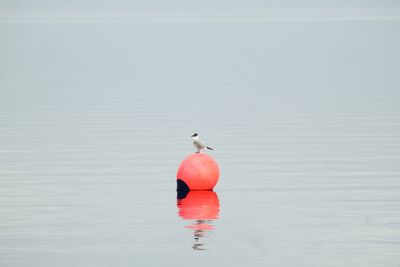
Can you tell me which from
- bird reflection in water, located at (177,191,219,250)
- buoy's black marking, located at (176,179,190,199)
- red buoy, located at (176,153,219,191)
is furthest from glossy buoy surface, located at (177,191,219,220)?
red buoy, located at (176,153,219,191)

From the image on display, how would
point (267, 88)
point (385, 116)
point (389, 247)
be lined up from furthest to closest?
point (267, 88) < point (385, 116) < point (389, 247)

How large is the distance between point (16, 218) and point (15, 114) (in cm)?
2956

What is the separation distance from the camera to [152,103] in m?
65.8

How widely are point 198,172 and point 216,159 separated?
23.8 ft

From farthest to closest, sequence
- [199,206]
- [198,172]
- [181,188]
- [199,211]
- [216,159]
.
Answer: [216,159], [181,188], [198,172], [199,206], [199,211]

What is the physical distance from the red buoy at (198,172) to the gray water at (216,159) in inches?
13.8

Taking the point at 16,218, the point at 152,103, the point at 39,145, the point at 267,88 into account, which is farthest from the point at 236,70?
the point at 16,218

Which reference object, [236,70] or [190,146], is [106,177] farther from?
[236,70]

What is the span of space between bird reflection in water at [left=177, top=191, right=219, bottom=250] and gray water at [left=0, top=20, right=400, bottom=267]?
0.36 ft

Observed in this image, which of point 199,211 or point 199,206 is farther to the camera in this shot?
point 199,206

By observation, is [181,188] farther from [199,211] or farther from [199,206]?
[199,211]

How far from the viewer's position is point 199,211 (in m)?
30.5

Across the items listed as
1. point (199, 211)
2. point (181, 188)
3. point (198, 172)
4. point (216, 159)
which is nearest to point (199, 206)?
point (199, 211)

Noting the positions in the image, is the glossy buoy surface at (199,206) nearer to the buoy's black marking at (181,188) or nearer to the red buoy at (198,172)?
the buoy's black marking at (181,188)
